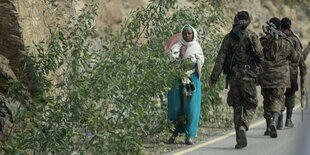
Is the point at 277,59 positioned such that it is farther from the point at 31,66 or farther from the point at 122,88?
the point at 31,66

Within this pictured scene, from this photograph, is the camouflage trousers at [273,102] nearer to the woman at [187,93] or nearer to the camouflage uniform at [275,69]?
the camouflage uniform at [275,69]

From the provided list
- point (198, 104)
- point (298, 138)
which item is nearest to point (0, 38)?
point (198, 104)

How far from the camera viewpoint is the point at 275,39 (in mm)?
10125

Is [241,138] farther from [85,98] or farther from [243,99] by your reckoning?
[85,98]

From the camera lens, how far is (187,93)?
9.34m

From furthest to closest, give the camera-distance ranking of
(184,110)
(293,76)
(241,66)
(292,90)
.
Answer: (292,90)
(293,76)
(184,110)
(241,66)

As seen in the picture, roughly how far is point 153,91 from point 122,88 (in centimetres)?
60

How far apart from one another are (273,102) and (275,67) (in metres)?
0.62

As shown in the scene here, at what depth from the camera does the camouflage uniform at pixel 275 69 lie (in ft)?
33.4

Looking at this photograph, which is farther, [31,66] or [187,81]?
[187,81]

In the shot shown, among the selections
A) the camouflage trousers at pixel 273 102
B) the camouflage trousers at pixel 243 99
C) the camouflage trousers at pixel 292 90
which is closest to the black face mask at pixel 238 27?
the camouflage trousers at pixel 243 99

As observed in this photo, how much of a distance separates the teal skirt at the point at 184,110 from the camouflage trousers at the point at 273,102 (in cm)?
150

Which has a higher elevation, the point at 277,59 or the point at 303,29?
the point at 303,29

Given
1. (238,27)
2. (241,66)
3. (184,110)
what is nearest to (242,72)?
(241,66)
